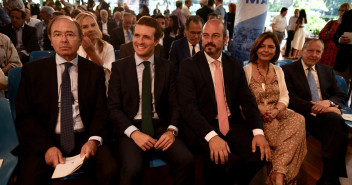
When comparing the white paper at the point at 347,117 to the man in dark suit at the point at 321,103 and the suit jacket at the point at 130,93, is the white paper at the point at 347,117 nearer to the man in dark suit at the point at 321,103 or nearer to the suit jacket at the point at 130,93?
the man in dark suit at the point at 321,103

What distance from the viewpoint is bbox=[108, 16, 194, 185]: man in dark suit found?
1.75 m

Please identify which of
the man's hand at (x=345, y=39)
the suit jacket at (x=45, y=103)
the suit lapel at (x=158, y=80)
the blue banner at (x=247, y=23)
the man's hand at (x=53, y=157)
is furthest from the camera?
the blue banner at (x=247, y=23)

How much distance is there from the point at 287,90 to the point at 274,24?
7.24 metres

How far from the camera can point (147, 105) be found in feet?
6.30

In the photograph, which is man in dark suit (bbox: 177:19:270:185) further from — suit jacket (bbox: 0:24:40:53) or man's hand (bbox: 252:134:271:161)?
suit jacket (bbox: 0:24:40:53)

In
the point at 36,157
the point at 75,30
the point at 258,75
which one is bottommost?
the point at 36,157

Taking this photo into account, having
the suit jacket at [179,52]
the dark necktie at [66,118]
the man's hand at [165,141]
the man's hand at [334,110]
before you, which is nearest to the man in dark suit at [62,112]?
the dark necktie at [66,118]

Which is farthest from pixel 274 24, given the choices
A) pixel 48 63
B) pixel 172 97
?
pixel 48 63

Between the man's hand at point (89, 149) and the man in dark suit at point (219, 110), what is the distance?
778 millimetres

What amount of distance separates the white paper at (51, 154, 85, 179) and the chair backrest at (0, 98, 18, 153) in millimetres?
420

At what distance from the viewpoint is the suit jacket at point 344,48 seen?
376 cm

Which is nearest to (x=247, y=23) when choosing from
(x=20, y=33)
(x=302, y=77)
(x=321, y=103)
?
(x=302, y=77)

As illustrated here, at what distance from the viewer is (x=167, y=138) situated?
1.80 metres

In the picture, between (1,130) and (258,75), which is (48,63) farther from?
(258,75)
